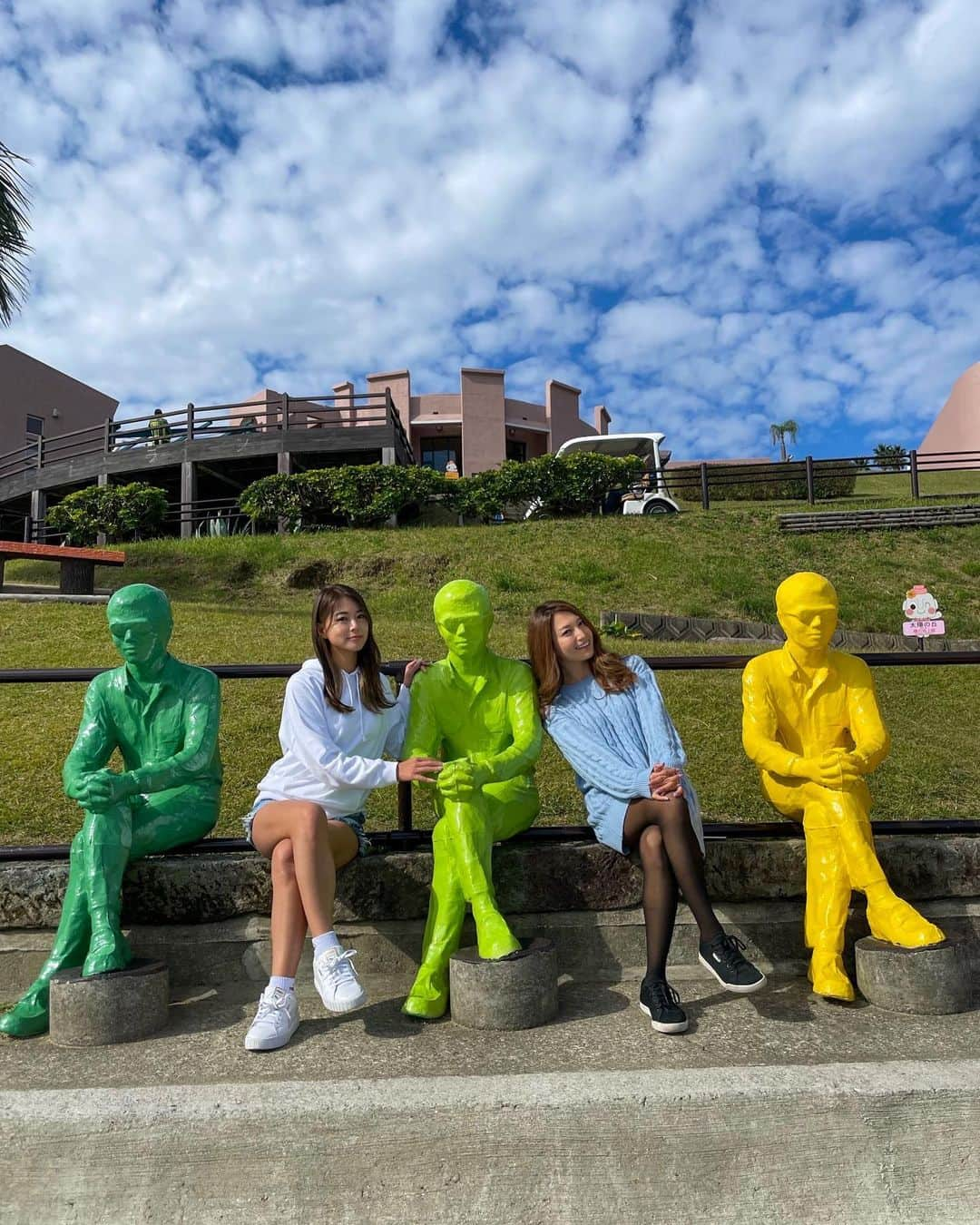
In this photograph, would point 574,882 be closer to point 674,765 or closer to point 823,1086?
point 674,765

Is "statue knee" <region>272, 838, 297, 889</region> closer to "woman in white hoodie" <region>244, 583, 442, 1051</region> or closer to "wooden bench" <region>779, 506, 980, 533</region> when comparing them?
"woman in white hoodie" <region>244, 583, 442, 1051</region>

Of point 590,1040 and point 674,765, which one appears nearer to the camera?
point 590,1040

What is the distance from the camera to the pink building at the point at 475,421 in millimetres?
30000

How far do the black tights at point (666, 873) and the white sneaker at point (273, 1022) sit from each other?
1.10m

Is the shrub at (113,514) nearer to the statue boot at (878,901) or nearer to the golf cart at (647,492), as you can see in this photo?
the golf cart at (647,492)

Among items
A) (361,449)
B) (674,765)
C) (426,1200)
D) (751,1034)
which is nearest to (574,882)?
(674,765)

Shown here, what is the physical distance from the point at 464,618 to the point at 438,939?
3.56 ft

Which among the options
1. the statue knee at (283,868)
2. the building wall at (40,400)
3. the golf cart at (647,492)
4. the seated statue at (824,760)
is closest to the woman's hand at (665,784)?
the seated statue at (824,760)

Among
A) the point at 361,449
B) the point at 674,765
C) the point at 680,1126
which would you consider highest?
the point at 361,449

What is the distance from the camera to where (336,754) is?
286 cm

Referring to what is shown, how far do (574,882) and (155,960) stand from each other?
4.65 ft

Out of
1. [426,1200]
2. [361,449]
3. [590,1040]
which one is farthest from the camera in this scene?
[361,449]

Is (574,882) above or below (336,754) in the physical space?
below

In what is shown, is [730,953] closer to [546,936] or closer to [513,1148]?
[546,936]
